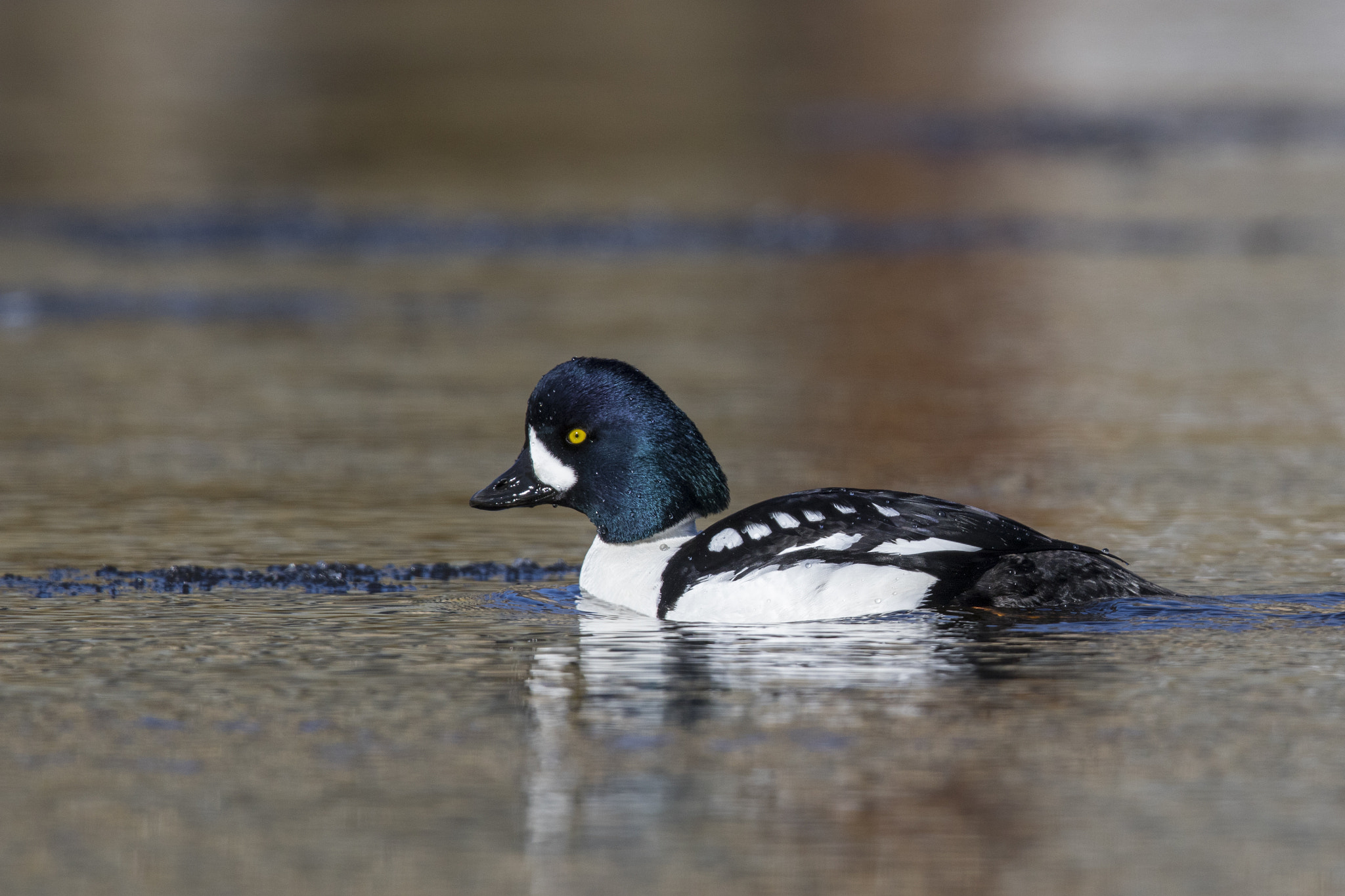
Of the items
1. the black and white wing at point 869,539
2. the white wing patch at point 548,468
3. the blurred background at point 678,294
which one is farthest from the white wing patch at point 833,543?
the blurred background at point 678,294

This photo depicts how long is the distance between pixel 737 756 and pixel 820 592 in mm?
1552

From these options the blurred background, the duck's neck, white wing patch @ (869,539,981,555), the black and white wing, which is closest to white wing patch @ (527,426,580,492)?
the duck's neck

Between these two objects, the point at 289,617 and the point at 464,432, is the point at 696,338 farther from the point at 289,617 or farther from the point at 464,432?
the point at 289,617

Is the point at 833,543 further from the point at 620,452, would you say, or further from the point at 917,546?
the point at 620,452

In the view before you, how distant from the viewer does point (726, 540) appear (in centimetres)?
717

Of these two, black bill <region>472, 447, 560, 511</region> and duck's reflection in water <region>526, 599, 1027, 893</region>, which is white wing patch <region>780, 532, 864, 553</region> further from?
black bill <region>472, 447, 560, 511</region>

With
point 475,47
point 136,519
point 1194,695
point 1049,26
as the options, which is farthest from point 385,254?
point 1049,26

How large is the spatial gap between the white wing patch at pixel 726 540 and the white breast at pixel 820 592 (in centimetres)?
14

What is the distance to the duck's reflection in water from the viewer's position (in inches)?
188

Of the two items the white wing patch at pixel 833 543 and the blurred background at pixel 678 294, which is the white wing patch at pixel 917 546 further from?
the blurred background at pixel 678 294

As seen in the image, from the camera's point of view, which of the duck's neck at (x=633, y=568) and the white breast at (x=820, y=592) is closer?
the white breast at (x=820, y=592)

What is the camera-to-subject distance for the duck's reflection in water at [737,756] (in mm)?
4773

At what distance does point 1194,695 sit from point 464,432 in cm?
556

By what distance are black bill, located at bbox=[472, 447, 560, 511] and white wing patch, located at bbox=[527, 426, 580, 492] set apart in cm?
3
